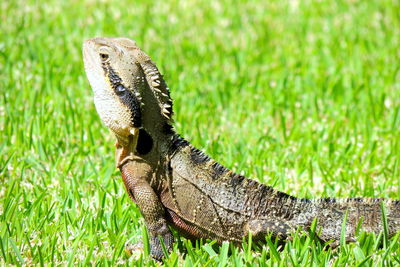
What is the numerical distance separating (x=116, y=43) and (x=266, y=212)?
147 cm

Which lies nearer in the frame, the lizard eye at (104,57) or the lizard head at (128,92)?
the lizard head at (128,92)

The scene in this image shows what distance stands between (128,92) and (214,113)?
2.45 m

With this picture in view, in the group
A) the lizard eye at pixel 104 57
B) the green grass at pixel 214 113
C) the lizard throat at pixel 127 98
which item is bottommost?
the green grass at pixel 214 113

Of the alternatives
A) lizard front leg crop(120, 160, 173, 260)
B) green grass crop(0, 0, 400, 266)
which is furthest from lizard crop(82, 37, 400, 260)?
green grass crop(0, 0, 400, 266)

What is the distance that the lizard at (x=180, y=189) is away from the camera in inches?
164

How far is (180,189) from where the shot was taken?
13.9ft

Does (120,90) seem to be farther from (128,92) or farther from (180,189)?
(180,189)

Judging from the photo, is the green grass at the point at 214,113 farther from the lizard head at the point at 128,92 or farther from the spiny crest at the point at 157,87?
the spiny crest at the point at 157,87

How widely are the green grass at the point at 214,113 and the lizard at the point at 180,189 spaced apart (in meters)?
0.13

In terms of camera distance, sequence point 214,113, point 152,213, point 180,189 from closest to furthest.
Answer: point 152,213, point 180,189, point 214,113

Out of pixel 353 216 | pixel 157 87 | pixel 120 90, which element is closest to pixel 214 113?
pixel 157 87

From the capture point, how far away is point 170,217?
168 inches

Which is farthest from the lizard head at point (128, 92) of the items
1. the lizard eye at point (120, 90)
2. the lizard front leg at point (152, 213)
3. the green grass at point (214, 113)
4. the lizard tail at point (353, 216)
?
the lizard tail at point (353, 216)

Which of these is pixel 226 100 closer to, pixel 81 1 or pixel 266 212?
pixel 266 212
